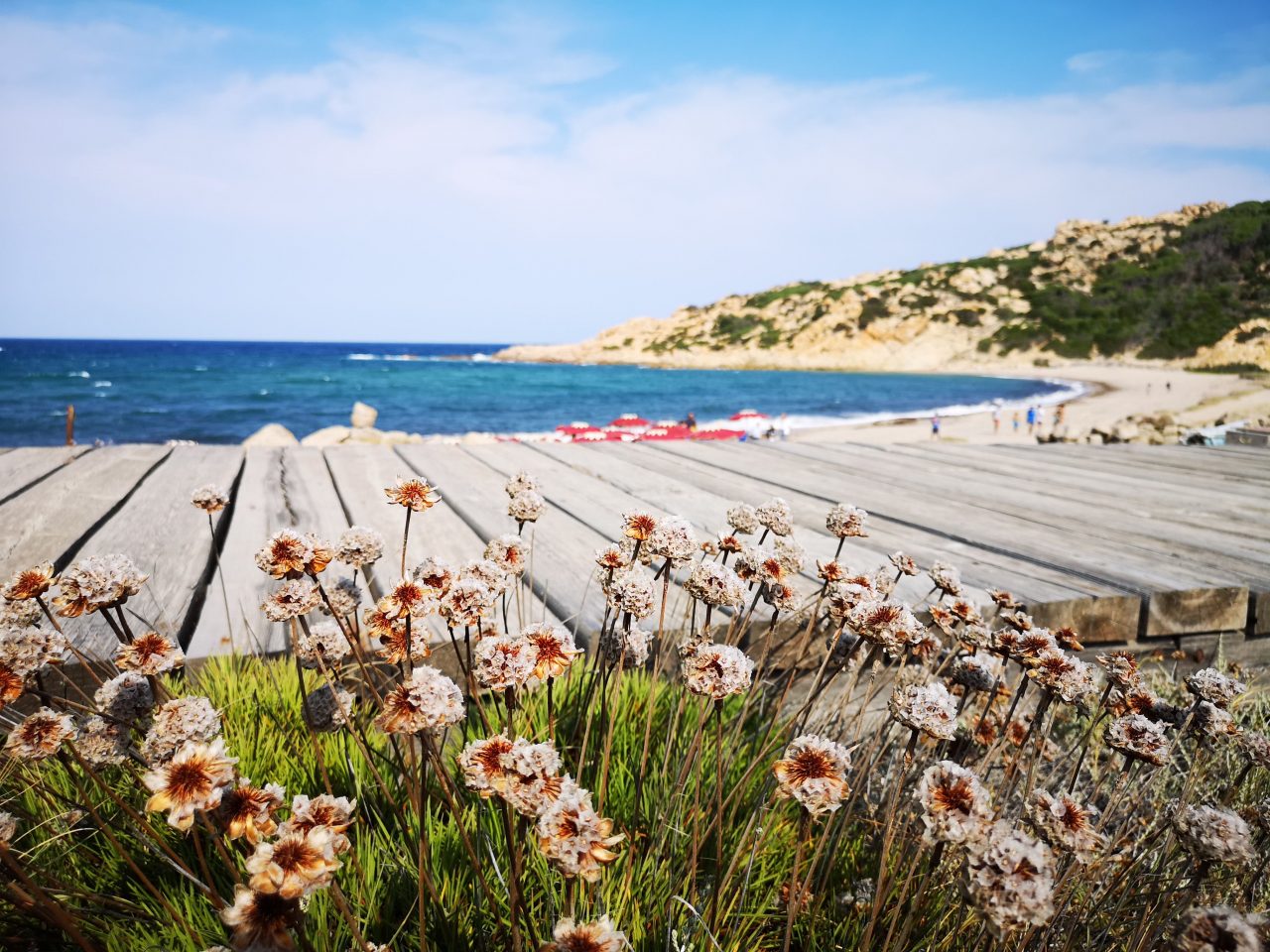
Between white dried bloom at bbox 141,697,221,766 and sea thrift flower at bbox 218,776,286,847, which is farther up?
white dried bloom at bbox 141,697,221,766

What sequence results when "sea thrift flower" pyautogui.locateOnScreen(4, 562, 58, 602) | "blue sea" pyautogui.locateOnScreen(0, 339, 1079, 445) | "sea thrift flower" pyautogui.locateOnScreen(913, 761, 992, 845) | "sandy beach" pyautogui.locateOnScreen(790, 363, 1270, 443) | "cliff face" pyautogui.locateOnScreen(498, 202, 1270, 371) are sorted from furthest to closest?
"cliff face" pyautogui.locateOnScreen(498, 202, 1270, 371)
"blue sea" pyautogui.locateOnScreen(0, 339, 1079, 445)
"sandy beach" pyautogui.locateOnScreen(790, 363, 1270, 443)
"sea thrift flower" pyautogui.locateOnScreen(4, 562, 58, 602)
"sea thrift flower" pyautogui.locateOnScreen(913, 761, 992, 845)

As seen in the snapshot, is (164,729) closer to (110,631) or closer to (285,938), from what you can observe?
(285,938)

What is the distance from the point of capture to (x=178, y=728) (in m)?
0.89

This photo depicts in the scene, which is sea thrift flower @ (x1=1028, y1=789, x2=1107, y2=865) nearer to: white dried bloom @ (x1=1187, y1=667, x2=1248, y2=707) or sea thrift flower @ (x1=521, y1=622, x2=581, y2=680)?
white dried bloom @ (x1=1187, y1=667, x2=1248, y2=707)

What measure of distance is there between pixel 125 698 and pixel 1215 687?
6.19ft

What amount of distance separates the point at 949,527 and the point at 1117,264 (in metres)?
77.7

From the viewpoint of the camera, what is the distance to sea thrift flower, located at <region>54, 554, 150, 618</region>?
1.12 meters

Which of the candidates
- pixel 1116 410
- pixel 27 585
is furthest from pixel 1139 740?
pixel 1116 410

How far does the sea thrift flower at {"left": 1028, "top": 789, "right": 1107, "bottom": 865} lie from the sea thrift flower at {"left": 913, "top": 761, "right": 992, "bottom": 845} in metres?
0.23

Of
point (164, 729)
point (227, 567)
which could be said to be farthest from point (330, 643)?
point (227, 567)

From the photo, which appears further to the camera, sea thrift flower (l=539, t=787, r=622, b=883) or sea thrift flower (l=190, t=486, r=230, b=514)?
sea thrift flower (l=190, t=486, r=230, b=514)

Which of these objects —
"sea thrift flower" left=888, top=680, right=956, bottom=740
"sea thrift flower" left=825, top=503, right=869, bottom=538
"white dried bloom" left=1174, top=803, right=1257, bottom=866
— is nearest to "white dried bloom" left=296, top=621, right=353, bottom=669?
"sea thrift flower" left=888, top=680, right=956, bottom=740

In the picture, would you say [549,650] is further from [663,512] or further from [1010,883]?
[663,512]

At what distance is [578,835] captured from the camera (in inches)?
29.6
